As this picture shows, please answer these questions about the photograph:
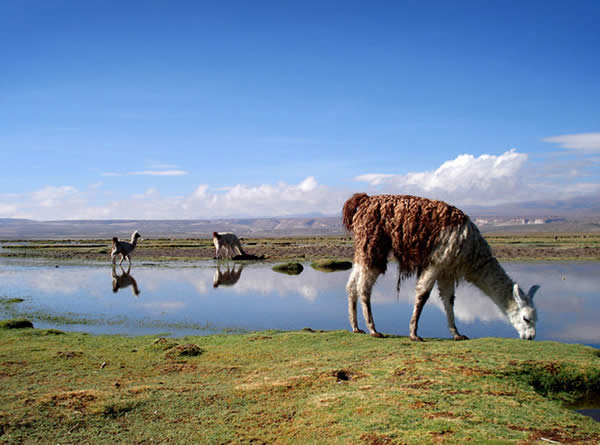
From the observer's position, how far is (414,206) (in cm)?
1107

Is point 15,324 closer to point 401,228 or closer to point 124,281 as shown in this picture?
point 401,228

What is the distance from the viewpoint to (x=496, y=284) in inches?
429

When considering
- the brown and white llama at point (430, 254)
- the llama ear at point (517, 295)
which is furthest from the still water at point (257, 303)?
the llama ear at point (517, 295)

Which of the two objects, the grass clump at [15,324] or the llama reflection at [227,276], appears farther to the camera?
the llama reflection at [227,276]

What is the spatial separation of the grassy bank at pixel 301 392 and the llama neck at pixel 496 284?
4.00 feet

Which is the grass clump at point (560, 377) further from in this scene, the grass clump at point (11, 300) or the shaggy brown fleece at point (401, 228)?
the grass clump at point (11, 300)

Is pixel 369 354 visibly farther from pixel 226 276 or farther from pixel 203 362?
pixel 226 276

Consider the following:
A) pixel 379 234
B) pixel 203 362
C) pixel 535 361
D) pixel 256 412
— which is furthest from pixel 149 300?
pixel 535 361

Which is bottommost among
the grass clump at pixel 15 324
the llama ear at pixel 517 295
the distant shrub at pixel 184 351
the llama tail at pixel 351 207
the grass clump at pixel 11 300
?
the distant shrub at pixel 184 351

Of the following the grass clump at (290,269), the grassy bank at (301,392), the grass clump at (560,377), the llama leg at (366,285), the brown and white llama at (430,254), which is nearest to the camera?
the grassy bank at (301,392)

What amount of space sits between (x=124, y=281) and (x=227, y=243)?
13947 millimetres

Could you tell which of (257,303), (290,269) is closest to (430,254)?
(257,303)

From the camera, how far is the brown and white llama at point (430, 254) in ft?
35.1

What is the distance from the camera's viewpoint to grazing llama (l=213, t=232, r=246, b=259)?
3812 cm
